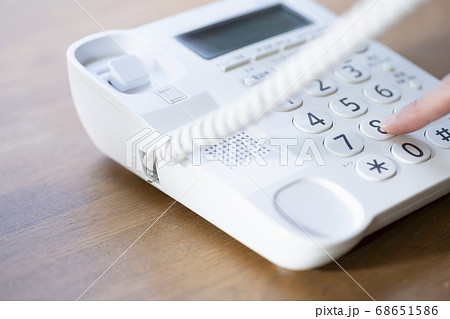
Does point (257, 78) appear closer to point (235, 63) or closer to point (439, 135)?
point (235, 63)

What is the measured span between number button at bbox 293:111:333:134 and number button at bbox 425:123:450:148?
0.07 meters

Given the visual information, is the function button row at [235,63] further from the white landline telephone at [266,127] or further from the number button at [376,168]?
the number button at [376,168]

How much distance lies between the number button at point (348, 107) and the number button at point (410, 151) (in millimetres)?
36

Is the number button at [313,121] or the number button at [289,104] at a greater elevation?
the number button at [289,104]

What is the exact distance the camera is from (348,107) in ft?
1.38

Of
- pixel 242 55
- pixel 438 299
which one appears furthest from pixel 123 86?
pixel 438 299

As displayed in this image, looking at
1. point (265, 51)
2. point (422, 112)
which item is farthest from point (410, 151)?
point (265, 51)

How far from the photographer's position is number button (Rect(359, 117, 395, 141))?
40 centimetres

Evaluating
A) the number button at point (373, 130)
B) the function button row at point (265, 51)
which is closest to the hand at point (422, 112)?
the number button at point (373, 130)

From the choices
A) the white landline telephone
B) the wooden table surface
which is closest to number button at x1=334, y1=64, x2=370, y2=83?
the white landline telephone

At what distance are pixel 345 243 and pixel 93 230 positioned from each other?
16 cm

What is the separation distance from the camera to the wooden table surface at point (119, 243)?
0.35m

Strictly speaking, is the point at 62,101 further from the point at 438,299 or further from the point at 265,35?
the point at 438,299

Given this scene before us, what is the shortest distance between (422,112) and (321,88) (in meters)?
0.08
